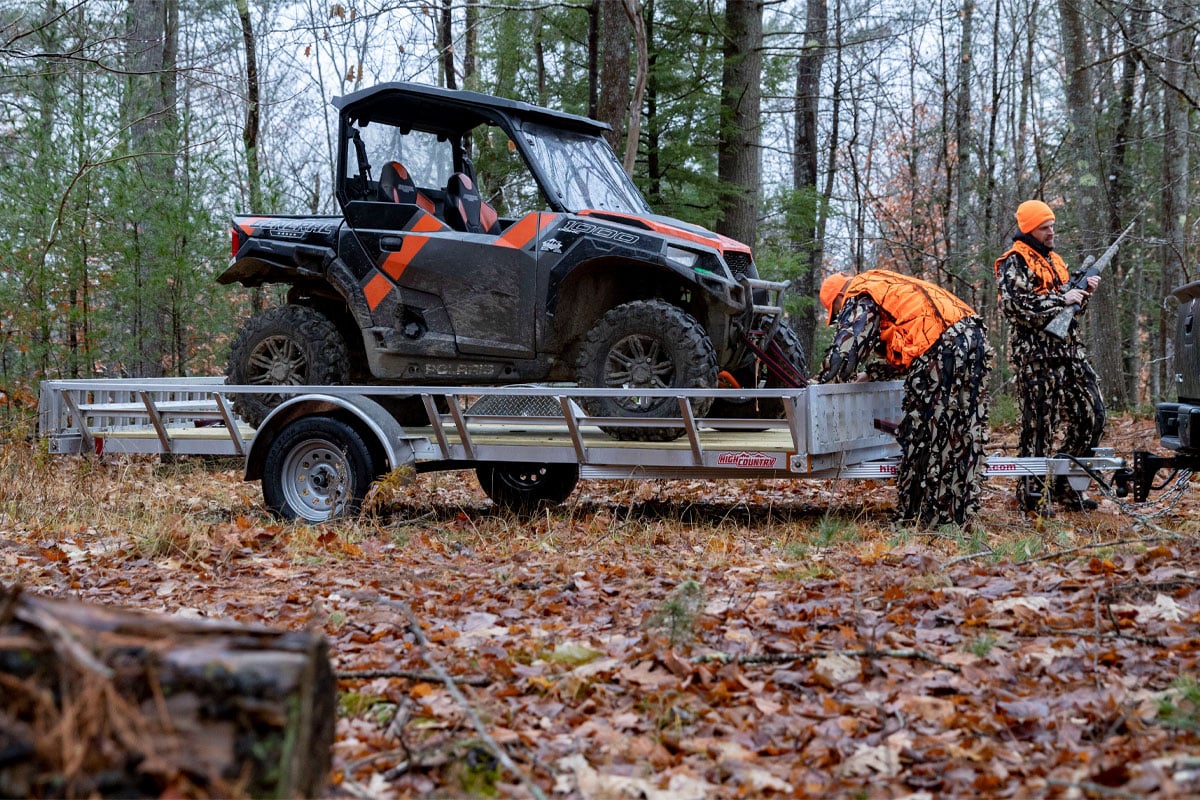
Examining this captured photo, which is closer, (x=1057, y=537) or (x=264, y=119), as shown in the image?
(x=1057, y=537)

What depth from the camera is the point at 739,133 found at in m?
14.6

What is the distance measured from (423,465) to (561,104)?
30.1ft

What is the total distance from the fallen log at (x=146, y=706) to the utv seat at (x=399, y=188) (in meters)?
6.60

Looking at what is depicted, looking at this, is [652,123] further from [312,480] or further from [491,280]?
[312,480]

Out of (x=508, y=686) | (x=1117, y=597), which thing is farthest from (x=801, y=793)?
(x=1117, y=597)

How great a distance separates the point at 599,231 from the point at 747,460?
1999 mm

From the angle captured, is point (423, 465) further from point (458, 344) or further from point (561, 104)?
point (561, 104)

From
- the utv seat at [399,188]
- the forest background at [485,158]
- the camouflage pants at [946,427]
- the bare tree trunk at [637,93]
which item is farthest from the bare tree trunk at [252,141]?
the camouflage pants at [946,427]

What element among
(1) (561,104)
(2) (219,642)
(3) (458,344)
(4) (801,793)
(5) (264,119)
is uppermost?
(5) (264,119)

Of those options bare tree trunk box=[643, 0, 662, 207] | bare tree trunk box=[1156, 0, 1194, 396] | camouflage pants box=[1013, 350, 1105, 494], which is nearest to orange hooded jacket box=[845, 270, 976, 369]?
camouflage pants box=[1013, 350, 1105, 494]

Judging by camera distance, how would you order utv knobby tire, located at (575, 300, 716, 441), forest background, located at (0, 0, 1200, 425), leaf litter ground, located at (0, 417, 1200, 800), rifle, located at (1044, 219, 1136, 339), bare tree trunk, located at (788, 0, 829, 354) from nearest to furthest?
leaf litter ground, located at (0, 417, 1200, 800) < utv knobby tire, located at (575, 300, 716, 441) < rifle, located at (1044, 219, 1136, 339) < forest background, located at (0, 0, 1200, 425) < bare tree trunk, located at (788, 0, 829, 354)

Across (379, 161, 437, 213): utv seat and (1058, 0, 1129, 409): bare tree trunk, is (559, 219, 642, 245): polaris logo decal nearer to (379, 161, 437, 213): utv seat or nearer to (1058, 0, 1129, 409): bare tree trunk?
(379, 161, 437, 213): utv seat

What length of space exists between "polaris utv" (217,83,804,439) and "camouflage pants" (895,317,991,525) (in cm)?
132

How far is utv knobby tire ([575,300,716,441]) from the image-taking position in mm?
7367
